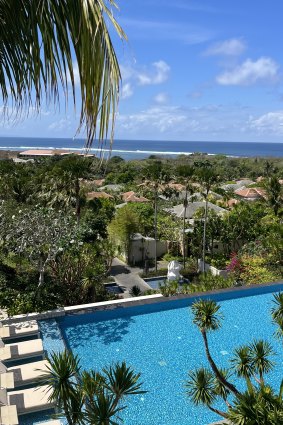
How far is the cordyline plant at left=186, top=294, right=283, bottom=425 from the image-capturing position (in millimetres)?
4629

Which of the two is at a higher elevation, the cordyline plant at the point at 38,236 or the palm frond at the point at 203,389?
the cordyline plant at the point at 38,236

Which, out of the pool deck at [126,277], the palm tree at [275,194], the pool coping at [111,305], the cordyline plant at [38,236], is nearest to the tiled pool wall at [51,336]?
the pool coping at [111,305]

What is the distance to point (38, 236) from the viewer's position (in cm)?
1431

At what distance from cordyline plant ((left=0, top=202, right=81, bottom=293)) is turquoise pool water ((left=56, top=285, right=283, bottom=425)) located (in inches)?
104

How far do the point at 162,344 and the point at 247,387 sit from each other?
5.48 meters

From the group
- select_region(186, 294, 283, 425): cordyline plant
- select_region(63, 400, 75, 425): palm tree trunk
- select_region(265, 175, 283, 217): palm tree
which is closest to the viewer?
select_region(63, 400, 75, 425): palm tree trunk

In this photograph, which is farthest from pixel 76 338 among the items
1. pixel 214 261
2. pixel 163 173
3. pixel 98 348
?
pixel 163 173

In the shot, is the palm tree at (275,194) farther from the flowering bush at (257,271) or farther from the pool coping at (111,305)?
the pool coping at (111,305)

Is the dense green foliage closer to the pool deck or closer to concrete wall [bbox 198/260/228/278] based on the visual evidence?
the pool deck

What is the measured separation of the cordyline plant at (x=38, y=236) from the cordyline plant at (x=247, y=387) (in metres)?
8.00

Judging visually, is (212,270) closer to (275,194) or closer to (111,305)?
(275,194)

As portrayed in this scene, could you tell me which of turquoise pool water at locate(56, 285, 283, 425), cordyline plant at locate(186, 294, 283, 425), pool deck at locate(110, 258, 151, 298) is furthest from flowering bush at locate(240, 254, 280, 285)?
cordyline plant at locate(186, 294, 283, 425)

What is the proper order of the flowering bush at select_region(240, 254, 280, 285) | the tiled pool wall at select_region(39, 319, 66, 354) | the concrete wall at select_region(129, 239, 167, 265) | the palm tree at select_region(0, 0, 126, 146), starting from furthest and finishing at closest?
the concrete wall at select_region(129, 239, 167, 265)
the flowering bush at select_region(240, 254, 280, 285)
the tiled pool wall at select_region(39, 319, 66, 354)
the palm tree at select_region(0, 0, 126, 146)

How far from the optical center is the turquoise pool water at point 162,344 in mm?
9266
